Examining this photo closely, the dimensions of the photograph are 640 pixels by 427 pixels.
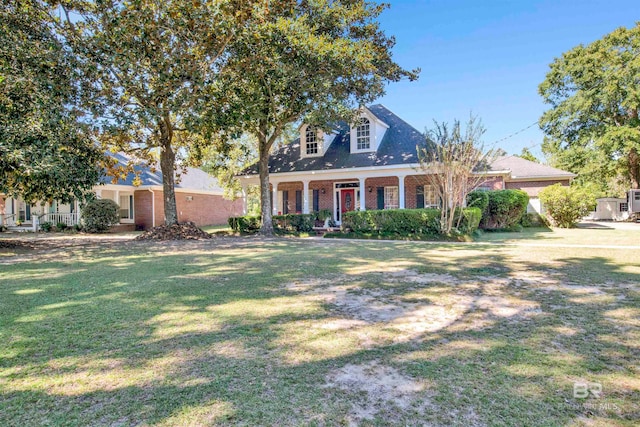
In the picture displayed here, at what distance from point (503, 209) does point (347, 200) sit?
772 cm

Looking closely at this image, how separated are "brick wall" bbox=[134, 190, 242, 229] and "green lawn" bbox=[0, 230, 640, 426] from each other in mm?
18066

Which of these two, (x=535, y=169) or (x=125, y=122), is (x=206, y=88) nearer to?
(x=125, y=122)

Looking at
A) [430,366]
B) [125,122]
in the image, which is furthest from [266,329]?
[125,122]

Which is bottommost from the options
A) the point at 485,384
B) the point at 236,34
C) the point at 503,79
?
the point at 485,384

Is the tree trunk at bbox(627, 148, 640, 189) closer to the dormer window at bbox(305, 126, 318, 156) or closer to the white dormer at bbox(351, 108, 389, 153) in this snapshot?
the white dormer at bbox(351, 108, 389, 153)

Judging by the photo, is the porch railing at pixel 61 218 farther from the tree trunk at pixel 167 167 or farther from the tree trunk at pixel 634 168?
the tree trunk at pixel 634 168

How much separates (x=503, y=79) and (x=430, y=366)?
23.4 m

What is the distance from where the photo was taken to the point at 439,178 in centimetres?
1447

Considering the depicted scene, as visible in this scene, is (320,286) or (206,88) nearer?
(320,286)

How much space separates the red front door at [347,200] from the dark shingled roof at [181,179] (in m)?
10.3

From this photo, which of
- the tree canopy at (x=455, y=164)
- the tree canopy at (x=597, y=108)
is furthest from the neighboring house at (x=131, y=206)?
the tree canopy at (x=597, y=108)

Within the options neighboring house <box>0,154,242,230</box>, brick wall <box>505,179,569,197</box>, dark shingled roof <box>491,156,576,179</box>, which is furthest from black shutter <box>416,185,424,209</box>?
neighboring house <box>0,154,242,230</box>

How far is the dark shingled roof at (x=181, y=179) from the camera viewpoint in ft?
78.3

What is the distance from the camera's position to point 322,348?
3.39 m
